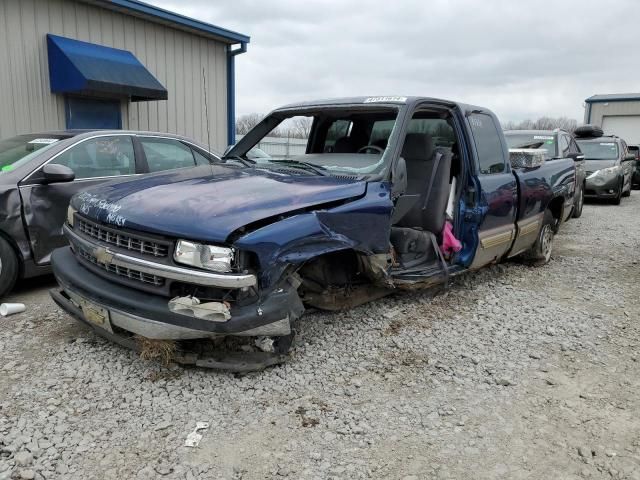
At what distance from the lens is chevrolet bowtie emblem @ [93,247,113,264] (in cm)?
311

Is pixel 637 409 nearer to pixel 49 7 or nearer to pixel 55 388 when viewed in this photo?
pixel 55 388

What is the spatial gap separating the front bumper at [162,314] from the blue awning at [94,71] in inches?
288

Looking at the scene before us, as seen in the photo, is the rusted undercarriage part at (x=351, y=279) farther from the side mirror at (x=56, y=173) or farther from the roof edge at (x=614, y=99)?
the roof edge at (x=614, y=99)

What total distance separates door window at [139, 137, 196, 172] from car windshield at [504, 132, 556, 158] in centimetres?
630

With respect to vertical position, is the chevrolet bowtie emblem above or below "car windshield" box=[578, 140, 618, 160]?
below

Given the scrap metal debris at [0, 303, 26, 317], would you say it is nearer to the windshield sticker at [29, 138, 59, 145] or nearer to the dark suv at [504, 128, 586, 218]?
the windshield sticker at [29, 138, 59, 145]

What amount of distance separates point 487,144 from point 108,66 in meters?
7.83

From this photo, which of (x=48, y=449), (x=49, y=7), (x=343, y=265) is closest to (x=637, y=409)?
(x=343, y=265)

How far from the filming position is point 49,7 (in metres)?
9.46

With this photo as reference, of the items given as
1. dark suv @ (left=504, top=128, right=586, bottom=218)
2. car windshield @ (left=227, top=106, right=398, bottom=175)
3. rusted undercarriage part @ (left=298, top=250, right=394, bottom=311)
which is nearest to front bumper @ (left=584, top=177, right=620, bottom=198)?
dark suv @ (left=504, top=128, right=586, bottom=218)

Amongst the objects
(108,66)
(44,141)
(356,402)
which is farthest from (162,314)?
(108,66)

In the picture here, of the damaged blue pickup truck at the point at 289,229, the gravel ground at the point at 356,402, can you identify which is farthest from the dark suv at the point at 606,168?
the gravel ground at the point at 356,402

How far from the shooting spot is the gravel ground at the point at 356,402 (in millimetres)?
2498

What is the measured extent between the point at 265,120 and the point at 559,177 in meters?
3.75
